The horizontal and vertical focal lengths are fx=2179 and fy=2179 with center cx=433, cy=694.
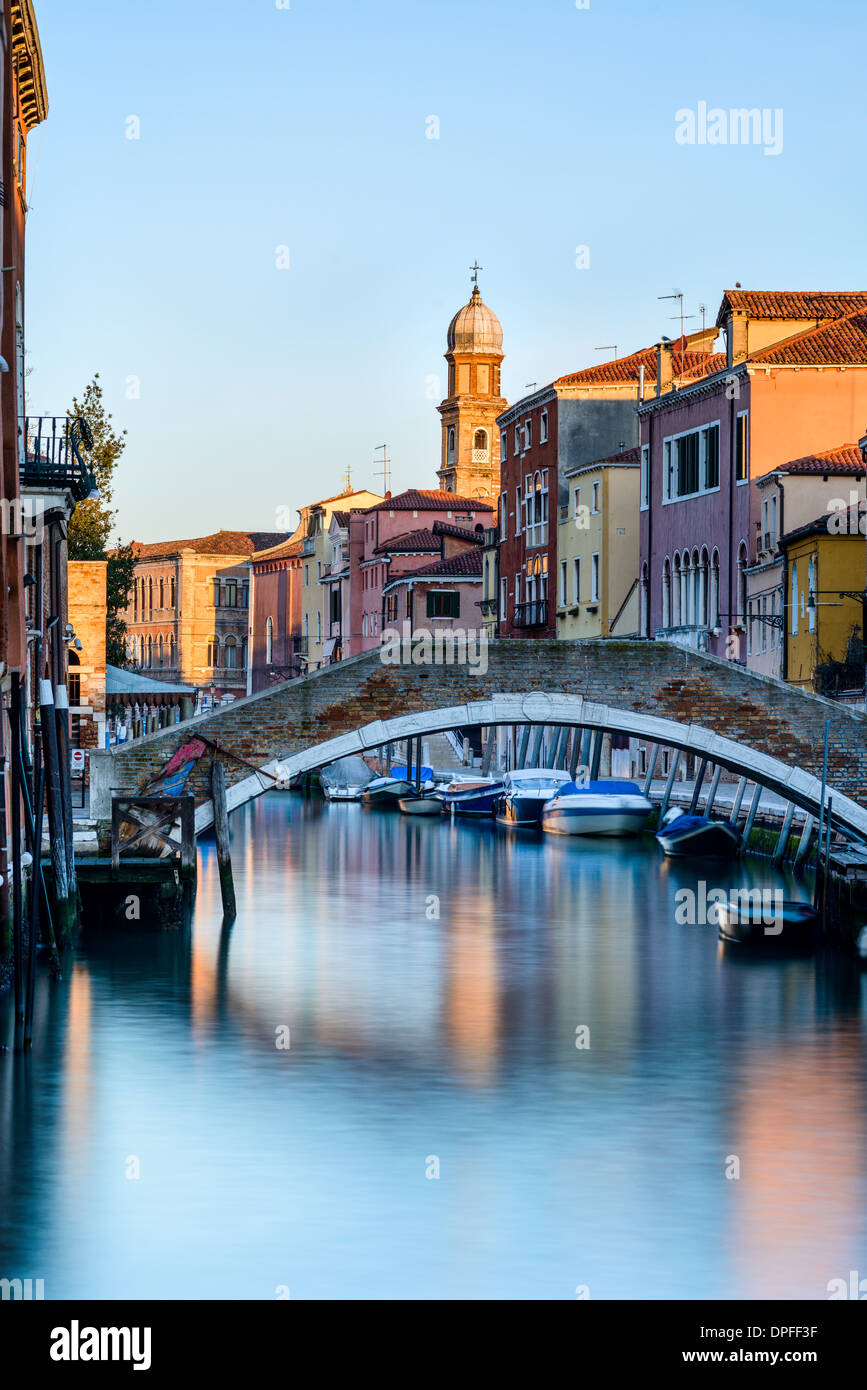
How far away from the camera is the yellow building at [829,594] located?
26.2m

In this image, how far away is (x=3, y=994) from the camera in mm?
15320

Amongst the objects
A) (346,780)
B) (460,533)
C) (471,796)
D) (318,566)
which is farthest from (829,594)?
(318,566)

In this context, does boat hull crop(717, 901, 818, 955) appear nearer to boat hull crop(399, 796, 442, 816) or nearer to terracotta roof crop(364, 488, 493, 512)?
boat hull crop(399, 796, 442, 816)

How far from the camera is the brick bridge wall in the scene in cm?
2183

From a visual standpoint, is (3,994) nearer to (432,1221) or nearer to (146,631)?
(432,1221)

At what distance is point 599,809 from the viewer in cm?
3419

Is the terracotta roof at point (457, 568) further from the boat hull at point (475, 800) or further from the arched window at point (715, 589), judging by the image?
the arched window at point (715, 589)

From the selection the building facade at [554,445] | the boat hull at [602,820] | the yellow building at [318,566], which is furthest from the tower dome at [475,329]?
the boat hull at [602,820]

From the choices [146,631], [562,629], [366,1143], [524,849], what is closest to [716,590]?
[524,849]

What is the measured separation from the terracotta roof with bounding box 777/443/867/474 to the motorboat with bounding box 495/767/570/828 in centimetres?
997

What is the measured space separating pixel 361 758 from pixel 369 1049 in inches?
1438

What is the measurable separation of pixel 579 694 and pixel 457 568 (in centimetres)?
2823

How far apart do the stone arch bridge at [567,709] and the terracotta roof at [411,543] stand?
30672 mm

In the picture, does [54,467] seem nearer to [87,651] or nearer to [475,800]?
[87,651]
